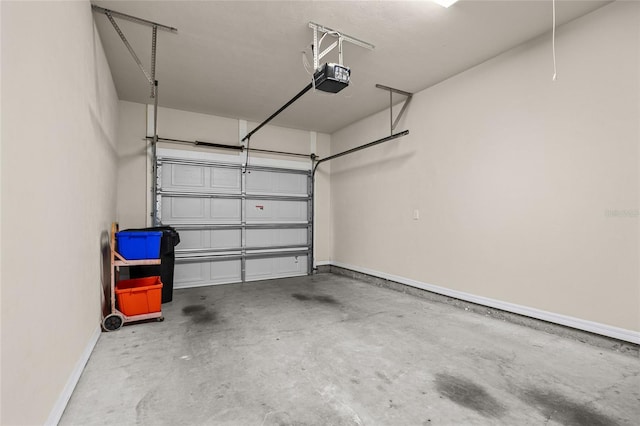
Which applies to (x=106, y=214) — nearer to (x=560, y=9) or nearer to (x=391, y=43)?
(x=391, y=43)

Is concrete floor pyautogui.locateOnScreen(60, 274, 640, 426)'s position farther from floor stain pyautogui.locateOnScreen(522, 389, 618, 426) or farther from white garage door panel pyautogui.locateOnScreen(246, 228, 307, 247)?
white garage door panel pyautogui.locateOnScreen(246, 228, 307, 247)

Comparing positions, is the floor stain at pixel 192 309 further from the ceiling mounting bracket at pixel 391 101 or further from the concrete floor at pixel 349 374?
the ceiling mounting bracket at pixel 391 101

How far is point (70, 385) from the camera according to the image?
6.53 feet

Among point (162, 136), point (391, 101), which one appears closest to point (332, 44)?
point (391, 101)

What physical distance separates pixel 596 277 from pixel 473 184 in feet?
5.16

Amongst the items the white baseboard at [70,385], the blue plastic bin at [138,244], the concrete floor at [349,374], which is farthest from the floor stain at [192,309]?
the white baseboard at [70,385]

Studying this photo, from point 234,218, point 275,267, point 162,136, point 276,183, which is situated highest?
point 162,136

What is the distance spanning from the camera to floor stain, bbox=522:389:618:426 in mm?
1779

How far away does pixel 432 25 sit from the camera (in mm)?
2996

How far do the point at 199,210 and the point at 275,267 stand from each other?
75.0 inches

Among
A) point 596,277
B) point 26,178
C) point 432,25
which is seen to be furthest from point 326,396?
point 432,25

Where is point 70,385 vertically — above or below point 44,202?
below

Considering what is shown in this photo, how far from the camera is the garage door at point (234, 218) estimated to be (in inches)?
210

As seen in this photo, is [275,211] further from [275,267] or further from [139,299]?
[139,299]
